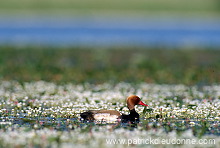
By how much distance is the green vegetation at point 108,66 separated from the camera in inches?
854

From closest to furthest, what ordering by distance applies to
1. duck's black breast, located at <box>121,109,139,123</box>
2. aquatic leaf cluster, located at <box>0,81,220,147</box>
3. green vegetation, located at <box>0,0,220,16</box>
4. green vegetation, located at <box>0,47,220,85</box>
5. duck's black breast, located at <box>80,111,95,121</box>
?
aquatic leaf cluster, located at <box>0,81,220,147</box> < duck's black breast, located at <box>80,111,95,121</box> < duck's black breast, located at <box>121,109,139,123</box> < green vegetation, located at <box>0,47,220,85</box> < green vegetation, located at <box>0,0,220,16</box>

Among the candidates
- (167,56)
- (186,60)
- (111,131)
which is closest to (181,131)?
(111,131)

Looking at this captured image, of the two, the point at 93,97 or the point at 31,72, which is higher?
the point at 31,72

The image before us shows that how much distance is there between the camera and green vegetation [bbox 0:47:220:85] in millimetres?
21688

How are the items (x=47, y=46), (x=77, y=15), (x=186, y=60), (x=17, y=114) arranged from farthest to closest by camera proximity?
(x=77, y=15) < (x=47, y=46) < (x=186, y=60) < (x=17, y=114)

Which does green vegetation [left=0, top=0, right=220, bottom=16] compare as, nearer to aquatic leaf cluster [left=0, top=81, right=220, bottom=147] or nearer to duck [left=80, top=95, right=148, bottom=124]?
aquatic leaf cluster [left=0, top=81, right=220, bottom=147]

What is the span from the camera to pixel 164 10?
7125 centimetres

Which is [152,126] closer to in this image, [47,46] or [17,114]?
[17,114]

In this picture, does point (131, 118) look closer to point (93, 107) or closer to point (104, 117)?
point (104, 117)

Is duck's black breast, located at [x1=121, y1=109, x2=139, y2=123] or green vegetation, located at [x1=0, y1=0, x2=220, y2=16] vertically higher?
green vegetation, located at [x1=0, y1=0, x2=220, y2=16]

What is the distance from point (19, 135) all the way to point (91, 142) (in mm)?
1646

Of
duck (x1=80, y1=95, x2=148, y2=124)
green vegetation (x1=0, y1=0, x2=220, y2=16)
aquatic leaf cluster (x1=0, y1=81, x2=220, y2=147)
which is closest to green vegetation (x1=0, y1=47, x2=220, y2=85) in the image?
aquatic leaf cluster (x1=0, y1=81, x2=220, y2=147)

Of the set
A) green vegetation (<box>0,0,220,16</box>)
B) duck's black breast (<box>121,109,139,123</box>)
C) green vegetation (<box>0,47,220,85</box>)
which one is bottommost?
duck's black breast (<box>121,109,139,123</box>)

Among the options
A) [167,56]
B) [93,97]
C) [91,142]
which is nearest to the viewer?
[91,142]
